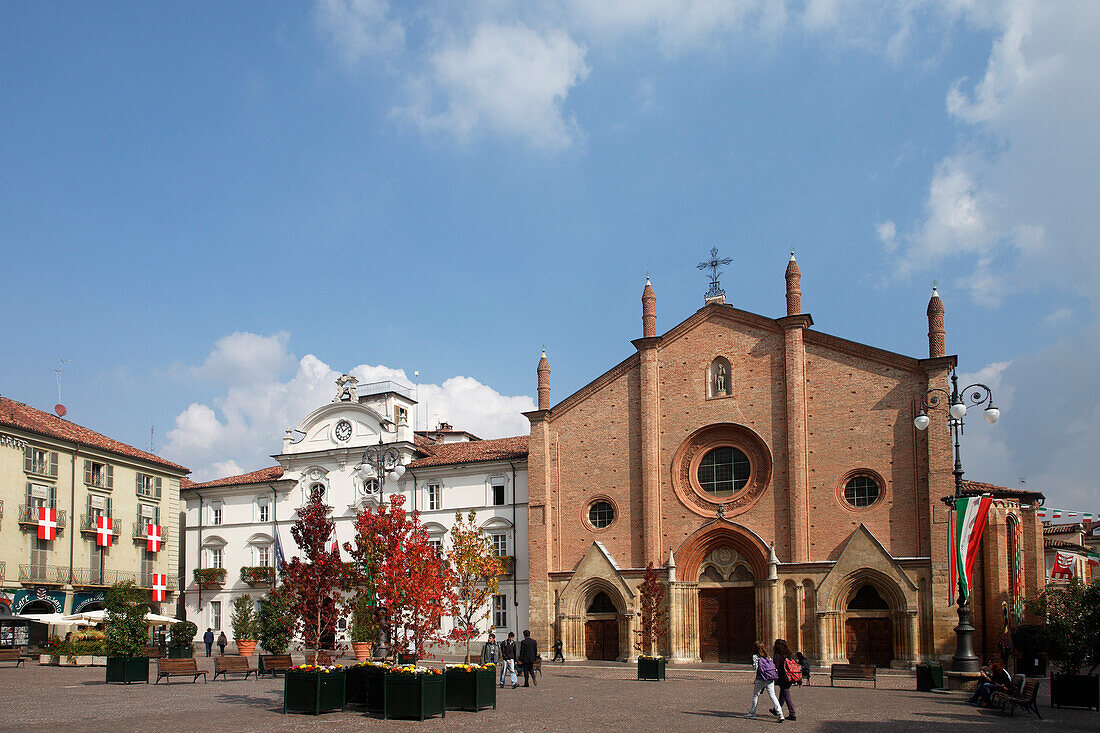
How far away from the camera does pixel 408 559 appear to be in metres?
20.0

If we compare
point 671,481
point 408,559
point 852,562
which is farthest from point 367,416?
point 408,559

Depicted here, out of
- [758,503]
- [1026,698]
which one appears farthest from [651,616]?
[1026,698]

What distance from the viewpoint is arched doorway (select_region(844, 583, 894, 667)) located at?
34.2 m

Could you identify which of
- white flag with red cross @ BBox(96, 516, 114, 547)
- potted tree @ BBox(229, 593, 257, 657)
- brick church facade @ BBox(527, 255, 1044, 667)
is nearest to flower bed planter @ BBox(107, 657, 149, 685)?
potted tree @ BBox(229, 593, 257, 657)

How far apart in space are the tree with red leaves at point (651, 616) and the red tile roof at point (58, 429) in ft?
92.5

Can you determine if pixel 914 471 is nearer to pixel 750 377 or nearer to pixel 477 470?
pixel 750 377

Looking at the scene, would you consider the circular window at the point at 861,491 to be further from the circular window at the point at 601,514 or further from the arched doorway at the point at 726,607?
the circular window at the point at 601,514

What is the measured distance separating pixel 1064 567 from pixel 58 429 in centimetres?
5415

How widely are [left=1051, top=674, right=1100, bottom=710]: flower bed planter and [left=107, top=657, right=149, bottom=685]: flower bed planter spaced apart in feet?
75.6

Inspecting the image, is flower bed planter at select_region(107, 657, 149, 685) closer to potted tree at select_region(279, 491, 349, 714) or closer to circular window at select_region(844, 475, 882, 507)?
potted tree at select_region(279, 491, 349, 714)

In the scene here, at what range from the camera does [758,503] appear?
37.2 meters

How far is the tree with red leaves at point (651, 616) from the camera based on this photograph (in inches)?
1389

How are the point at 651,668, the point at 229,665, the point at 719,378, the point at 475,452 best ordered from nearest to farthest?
the point at 229,665
the point at 651,668
the point at 719,378
the point at 475,452

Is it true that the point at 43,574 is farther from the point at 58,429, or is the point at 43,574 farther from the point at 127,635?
the point at 127,635
